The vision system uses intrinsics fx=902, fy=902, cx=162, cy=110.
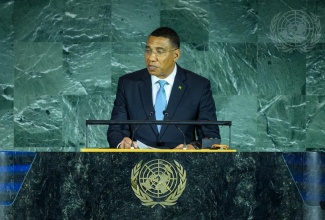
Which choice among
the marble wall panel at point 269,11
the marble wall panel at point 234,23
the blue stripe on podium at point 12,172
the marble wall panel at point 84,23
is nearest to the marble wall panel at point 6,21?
the marble wall panel at point 84,23

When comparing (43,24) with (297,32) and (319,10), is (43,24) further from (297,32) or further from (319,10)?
(319,10)

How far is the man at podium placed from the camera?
696 cm

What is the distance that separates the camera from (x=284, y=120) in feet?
31.9

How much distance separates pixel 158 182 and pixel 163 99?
171cm

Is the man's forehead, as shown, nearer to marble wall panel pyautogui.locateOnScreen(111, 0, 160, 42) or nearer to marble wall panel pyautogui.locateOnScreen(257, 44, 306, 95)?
marble wall panel pyautogui.locateOnScreen(111, 0, 160, 42)

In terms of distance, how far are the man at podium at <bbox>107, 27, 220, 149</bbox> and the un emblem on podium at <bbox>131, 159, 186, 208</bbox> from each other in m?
1.38

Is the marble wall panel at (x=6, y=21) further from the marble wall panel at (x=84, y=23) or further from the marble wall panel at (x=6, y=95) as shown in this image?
the marble wall panel at (x=84, y=23)

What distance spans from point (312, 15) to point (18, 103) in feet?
10.9

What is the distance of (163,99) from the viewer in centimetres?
711

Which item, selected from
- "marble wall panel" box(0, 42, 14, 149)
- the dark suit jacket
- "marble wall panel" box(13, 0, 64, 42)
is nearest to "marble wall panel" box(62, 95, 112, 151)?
"marble wall panel" box(0, 42, 14, 149)

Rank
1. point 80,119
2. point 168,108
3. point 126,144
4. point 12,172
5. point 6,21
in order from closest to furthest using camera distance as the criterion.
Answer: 1. point 12,172
2. point 126,144
3. point 168,108
4. point 80,119
5. point 6,21

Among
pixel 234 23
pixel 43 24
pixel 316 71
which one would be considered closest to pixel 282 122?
pixel 316 71

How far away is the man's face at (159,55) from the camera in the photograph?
277 inches

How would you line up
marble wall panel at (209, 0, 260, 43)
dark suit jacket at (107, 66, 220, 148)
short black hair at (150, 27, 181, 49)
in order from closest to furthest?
dark suit jacket at (107, 66, 220, 148) → short black hair at (150, 27, 181, 49) → marble wall panel at (209, 0, 260, 43)
